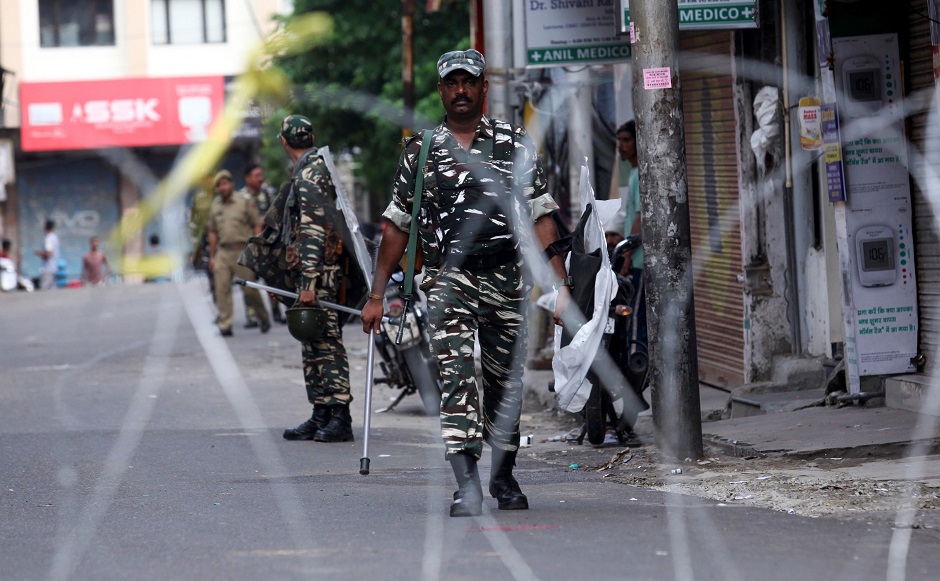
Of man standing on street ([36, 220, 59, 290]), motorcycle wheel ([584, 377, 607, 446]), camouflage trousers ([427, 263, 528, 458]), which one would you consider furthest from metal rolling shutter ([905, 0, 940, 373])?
man standing on street ([36, 220, 59, 290])

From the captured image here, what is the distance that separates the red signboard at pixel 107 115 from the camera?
35969 millimetres

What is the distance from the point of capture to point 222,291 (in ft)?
54.2

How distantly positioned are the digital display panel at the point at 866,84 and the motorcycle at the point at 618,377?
148 cm

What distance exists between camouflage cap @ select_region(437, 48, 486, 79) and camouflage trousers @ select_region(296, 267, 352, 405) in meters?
2.89

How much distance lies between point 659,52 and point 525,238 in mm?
1555

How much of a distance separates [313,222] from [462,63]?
275 cm

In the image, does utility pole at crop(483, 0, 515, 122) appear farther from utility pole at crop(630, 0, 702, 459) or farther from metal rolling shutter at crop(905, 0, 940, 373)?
utility pole at crop(630, 0, 702, 459)

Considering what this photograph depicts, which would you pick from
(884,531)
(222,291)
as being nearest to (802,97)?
(884,531)

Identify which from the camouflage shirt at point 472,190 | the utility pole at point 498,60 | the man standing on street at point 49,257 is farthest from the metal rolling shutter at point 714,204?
the man standing on street at point 49,257

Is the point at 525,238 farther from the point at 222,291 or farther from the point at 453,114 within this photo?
the point at 222,291

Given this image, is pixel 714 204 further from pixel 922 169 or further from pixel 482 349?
pixel 482 349

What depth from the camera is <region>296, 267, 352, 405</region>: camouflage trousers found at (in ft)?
27.8

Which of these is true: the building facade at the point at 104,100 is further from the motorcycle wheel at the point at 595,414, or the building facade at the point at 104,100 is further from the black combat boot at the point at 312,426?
the motorcycle wheel at the point at 595,414

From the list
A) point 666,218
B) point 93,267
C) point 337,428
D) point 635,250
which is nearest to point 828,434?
point 666,218
